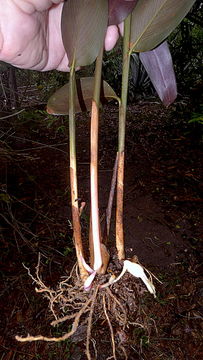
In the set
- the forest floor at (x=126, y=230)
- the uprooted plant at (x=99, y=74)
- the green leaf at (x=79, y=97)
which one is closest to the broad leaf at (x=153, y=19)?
the uprooted plant at (x=99, y=74)

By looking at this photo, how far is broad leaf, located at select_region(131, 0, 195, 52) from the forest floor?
25 cm

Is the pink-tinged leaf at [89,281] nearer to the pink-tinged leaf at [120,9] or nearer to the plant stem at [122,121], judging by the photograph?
the plant stem at [122,121]

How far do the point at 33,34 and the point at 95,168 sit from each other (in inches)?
7.9

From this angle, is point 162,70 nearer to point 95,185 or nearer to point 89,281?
point 95,185

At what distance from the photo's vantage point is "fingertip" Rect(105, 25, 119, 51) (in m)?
0.54

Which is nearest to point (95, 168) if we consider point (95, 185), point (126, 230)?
point (95, 185)

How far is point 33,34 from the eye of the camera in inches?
19.3

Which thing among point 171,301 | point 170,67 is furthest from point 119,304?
point 171,301

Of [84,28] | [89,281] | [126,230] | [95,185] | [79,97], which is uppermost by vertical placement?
[84,28]

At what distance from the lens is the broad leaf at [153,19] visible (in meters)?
0.49

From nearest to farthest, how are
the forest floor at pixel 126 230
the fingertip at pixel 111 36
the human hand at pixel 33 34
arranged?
the human hand at pixel 33 34 → the fingertip at pixel 111 36 → the forest floor at pixel 126 230

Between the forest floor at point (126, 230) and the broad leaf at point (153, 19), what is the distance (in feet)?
0.83

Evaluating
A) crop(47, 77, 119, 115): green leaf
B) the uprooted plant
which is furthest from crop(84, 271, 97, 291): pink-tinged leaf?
crop(47, 77, 119, 115): green leaf

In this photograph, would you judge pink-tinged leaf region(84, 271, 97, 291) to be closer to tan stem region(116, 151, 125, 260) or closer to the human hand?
tan stem region(116, 151, 125, 260)
